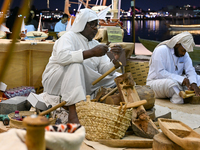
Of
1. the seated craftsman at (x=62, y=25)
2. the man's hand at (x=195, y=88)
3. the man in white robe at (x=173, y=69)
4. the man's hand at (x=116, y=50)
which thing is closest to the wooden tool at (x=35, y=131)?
the man's hand at (x=116, y=50)

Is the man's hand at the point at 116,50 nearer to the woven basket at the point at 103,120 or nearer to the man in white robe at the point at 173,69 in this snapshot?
the woven basket at the point at 103,120

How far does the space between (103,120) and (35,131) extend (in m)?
2.08

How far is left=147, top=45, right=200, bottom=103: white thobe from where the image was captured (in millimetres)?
4519

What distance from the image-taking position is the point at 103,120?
2.62 m

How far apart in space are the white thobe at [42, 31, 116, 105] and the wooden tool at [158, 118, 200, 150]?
110cm

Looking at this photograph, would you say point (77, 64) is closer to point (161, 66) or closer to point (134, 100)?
point (134, 100)

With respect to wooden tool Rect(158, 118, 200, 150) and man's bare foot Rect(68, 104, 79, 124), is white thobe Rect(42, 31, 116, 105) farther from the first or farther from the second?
wooden tool Rect(158, 118, 200, 150)

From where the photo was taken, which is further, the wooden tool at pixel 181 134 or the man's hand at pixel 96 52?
the man's hand at pixel 96 52

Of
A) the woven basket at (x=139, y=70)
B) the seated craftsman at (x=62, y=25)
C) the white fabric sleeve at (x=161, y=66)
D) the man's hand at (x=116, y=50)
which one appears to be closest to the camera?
the man's hand at (x=116, y=50)

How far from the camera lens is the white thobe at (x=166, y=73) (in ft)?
14.8

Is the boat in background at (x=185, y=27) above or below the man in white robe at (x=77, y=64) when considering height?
above

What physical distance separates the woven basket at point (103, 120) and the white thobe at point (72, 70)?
434mm

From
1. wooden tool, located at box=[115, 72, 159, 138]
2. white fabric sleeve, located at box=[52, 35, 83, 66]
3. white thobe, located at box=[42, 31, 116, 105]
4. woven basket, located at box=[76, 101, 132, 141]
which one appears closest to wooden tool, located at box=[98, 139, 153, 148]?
woven basket, located at box=[76, 101, 132, 141]

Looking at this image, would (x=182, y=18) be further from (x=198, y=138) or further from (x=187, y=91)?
(x=198, y=138)
